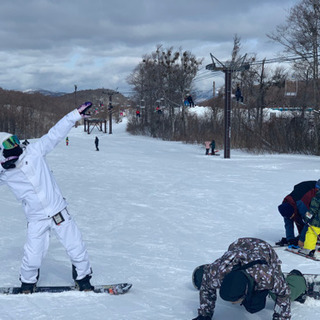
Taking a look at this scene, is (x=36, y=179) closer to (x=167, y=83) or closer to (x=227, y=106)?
(x=227, y=106)

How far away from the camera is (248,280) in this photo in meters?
2.62

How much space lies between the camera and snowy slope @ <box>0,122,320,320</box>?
3.63 metres

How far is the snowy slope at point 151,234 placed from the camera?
3633 millimetres

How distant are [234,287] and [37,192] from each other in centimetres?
199

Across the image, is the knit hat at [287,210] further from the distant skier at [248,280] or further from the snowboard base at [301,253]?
the distant skier at [248,280]

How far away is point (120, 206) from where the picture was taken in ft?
29.4

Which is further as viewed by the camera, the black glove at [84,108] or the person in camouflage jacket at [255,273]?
the black glove at [84,108]

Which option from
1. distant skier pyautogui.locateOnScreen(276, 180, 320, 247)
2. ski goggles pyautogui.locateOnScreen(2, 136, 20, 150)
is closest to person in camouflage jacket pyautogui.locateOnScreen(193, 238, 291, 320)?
ski goggles pyautogui.locateOnScreen(2, 136, 20, 150)

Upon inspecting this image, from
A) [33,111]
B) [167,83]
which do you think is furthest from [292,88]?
[33,111]

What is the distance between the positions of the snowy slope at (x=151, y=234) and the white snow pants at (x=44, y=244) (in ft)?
0.91

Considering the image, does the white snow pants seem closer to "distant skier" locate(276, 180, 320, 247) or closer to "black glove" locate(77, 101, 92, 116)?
"black glove" locate(77, 101, 92, 116)

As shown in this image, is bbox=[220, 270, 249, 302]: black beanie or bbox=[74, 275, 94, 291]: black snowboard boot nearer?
bbox=[220, 270, 249, 302]: black beanie

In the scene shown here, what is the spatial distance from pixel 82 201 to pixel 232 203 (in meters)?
3.53

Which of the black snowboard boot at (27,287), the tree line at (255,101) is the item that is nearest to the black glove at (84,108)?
the black snowboard boot at (27,287)
